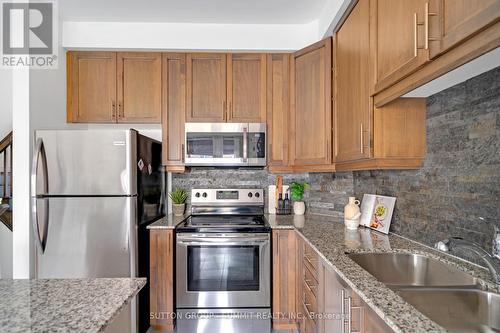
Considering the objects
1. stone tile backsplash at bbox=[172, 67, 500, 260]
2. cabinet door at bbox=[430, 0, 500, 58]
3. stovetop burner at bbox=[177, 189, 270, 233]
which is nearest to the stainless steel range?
stovetop burner at bbox=[177, 189, 270, 233]

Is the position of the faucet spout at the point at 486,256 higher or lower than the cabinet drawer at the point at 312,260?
higher

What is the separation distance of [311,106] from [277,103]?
33cm

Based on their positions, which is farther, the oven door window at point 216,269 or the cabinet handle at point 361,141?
the oven door window at point 216,269

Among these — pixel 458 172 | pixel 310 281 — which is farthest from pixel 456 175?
pixel 310 281

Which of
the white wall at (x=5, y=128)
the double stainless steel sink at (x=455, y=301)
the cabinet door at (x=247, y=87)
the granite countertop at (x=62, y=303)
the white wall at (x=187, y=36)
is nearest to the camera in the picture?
the granite countertop at (x=62, y=303)

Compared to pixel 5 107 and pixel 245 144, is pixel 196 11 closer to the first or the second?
pixel 245 144

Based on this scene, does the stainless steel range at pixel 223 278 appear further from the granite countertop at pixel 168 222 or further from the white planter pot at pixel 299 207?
the white planter pot at pixel 299 207

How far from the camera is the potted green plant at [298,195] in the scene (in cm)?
281

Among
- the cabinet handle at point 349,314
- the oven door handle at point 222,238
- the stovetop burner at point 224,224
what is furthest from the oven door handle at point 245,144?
the cabinet handle at point 349,314

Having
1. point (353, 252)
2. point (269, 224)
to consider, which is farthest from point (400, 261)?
point (269, 224)

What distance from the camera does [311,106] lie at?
97.1 inches

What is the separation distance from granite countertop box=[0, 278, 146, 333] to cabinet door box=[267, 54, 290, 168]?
1815mm

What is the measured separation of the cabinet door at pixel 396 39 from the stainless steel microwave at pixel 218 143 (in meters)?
1.28

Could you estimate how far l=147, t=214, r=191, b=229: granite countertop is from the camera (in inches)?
90.7
